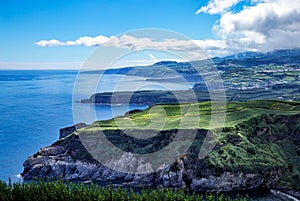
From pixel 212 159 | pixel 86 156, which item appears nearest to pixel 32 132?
pixel 86 156

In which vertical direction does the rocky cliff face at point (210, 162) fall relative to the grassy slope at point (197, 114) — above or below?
below

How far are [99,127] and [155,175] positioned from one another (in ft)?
73.9

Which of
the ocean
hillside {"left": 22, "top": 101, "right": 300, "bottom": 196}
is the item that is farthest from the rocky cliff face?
the ocean

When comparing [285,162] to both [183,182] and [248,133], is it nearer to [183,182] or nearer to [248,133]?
[248,133]

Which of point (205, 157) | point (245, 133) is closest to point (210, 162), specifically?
point (205, 157)

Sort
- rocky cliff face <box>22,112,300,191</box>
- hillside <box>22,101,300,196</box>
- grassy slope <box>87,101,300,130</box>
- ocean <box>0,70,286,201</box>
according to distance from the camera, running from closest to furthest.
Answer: rocky cliff face <box>22,112,300,191</box> → hillside <box>22,101,300,196</box> → grassy slope <box>87,101,300,130</box> → ocean <box>0,70,286,201</box>

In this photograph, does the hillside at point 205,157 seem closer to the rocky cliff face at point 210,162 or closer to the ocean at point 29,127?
the rocky cliff face at point 210,162

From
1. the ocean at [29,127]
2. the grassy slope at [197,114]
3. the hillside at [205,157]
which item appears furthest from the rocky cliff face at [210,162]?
the ocean at [29,127]

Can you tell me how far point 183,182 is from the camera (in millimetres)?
69750

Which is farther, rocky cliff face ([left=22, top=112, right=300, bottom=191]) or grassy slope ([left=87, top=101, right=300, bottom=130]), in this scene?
grassy slope ([left=87, top=101, right=300, bottom=130])

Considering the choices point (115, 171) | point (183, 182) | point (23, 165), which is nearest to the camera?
point (183, 182)

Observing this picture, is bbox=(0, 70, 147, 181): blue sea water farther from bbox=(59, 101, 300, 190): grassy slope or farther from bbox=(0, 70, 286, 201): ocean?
bbox=(59, 101, 300, 190): grassy slope

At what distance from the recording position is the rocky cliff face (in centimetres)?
6850

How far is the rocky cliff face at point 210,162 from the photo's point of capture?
6850cm
